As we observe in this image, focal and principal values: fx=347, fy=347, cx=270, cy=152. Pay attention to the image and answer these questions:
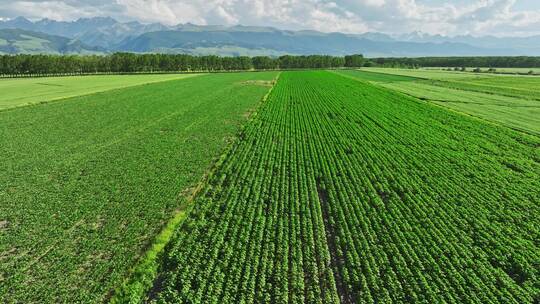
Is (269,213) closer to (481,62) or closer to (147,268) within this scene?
(147,268)

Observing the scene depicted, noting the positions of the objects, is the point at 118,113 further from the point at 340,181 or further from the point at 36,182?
the point at 340,181

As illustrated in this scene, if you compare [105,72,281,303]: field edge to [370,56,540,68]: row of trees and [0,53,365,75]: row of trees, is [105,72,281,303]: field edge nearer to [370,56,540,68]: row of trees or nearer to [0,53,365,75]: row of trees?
[0,53,365,75]: row of trees

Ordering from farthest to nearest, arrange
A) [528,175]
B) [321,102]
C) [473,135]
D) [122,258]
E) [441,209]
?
[321,102] → [473,135] → [528,175] → [441,209] → [122,258]

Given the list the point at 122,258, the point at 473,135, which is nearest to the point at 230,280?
the point at 122,258

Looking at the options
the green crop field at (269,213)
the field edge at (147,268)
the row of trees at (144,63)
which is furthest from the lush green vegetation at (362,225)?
the row of trees at (144,63)

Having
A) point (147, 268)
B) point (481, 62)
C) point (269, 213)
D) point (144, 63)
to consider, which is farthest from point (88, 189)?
point (481, 62)

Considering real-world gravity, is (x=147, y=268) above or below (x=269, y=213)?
below
